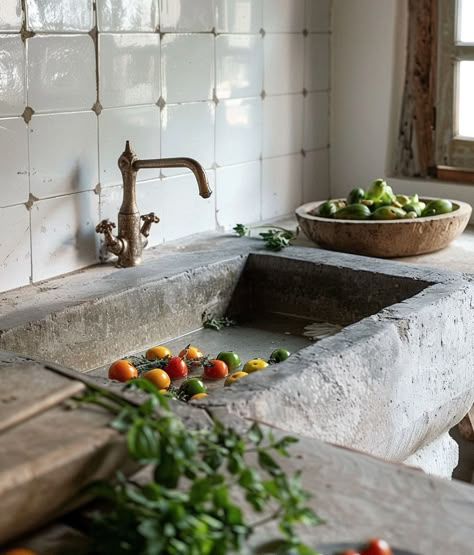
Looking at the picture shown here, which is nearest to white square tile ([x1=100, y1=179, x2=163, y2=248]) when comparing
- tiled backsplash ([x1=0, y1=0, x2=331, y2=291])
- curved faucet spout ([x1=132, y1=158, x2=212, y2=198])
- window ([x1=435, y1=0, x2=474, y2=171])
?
tiled backsplash ([x1=0, y1=0, x2=331, y2=291])

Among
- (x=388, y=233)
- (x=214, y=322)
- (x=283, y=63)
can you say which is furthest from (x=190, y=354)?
(x=283, y=63)

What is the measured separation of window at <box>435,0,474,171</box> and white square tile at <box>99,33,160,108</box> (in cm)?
99

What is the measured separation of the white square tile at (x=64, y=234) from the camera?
6.80ft

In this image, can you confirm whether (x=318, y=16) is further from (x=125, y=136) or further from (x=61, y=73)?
(x=61, y=73)

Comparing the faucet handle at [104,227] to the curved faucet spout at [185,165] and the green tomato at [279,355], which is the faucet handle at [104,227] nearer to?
the curved faucet spout at [185,165]

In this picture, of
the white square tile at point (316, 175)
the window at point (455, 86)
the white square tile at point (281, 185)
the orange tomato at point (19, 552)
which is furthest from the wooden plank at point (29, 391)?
the window at point (455, 86)

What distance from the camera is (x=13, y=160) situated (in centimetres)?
197

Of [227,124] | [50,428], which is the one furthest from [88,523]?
[227,124]

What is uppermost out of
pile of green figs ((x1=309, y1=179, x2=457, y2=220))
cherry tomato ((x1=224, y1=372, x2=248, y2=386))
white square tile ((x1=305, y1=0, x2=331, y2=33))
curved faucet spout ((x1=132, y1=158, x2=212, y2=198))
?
white square tile ((x1=305, y1=0, x2=331, y2=33))

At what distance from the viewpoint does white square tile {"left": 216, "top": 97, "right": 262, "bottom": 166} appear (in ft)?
8.45

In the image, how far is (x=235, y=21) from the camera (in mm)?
2561

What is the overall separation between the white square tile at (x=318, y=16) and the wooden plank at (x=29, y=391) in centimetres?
191

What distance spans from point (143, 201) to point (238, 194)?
0.41m

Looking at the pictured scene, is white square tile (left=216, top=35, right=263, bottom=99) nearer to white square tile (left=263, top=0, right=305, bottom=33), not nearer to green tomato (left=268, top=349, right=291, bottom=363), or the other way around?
white square tile (left=263, top=0, right=305, bottom=33)
